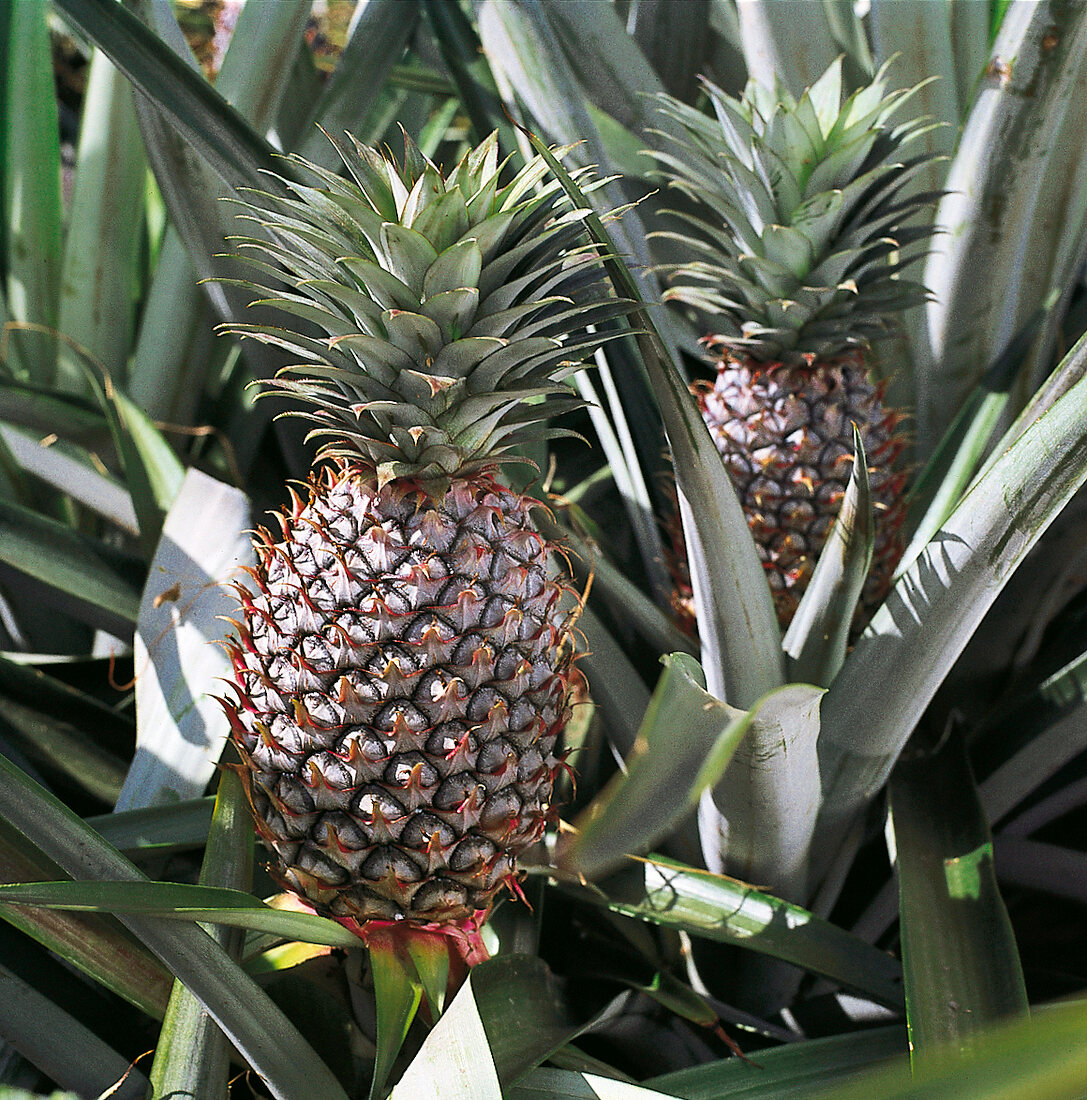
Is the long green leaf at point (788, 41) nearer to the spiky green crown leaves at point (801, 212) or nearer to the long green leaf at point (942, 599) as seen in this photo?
the spiky green crown leaves at point (801, 212)

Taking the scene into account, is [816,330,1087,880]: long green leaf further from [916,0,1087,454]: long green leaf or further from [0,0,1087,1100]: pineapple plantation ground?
[916,0,1087,454]: long green leaf

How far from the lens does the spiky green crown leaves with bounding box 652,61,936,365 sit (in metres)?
0.79

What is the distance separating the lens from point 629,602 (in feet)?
2.49

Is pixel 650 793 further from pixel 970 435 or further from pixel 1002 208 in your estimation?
pixel 1002 208

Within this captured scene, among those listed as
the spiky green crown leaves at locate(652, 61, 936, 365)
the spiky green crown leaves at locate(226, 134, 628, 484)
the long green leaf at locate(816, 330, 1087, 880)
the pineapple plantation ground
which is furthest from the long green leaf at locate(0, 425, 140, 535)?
the long green leaf at locate(816, 330, 1087, 880)

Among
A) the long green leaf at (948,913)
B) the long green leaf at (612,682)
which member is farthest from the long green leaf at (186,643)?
the long green leaf at (948,913)

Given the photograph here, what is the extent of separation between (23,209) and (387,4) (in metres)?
0.66

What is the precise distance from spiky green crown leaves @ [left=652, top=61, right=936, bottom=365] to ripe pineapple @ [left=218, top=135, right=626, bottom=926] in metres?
0.27

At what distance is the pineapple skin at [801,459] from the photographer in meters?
0.84

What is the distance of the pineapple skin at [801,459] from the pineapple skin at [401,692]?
1.08 feet

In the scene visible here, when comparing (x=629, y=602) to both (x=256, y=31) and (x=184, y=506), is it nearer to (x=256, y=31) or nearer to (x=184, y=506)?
(x=184, y=506)

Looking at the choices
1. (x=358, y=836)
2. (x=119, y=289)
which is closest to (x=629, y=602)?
(x=358, y=836)

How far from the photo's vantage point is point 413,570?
550 millimetres

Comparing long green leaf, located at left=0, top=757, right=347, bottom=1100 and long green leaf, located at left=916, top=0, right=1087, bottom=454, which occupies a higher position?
long green leaf, located at left=916, top=0, right=1087, bottom=454
